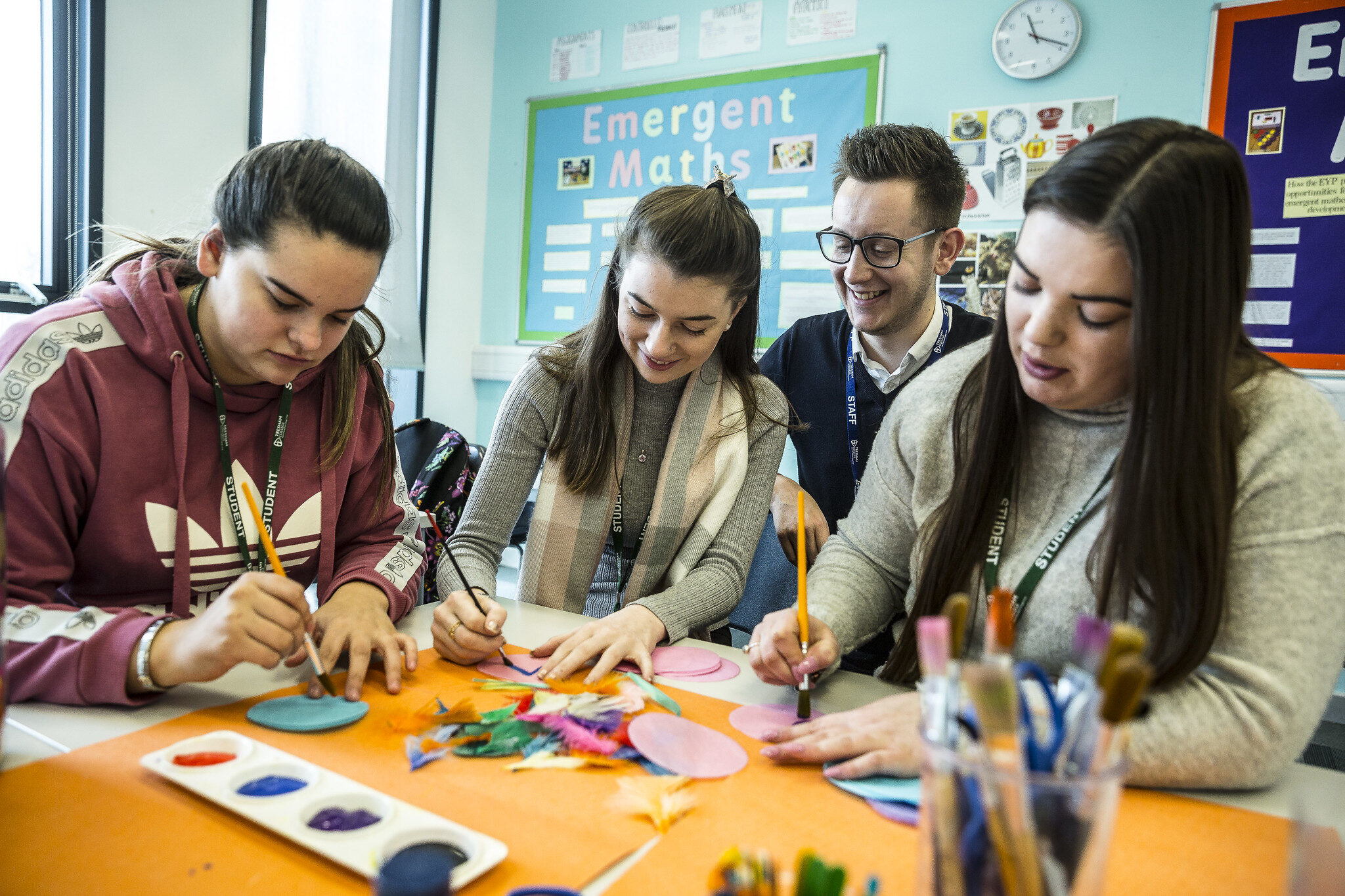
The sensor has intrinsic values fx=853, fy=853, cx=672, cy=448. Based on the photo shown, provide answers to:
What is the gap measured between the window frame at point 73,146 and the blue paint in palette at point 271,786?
2.34 meters

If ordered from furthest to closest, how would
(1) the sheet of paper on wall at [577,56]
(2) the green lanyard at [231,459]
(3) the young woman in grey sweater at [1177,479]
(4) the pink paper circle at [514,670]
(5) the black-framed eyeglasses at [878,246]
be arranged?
(1) the sheet of paper on wall at [577,56] → (5) the black-framed eyeglasses at [878,246] → (2) the green lanyard at [231,459] → (4) the pink paper circle at [514,670] → (3) the young woman in grey sweater at [1177,479]

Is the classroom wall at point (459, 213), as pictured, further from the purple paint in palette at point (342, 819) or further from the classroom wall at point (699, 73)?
the purple paint in palette at point (342, 819)

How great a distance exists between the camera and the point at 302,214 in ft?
3.63

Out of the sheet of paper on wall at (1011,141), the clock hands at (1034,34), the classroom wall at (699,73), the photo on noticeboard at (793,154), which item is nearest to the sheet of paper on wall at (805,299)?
the photo on noticeboard at (793,154)

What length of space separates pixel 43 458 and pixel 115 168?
2036 millimetres

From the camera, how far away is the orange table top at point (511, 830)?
24.4 inches

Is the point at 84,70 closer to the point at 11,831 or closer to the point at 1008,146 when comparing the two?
the point at 11,831

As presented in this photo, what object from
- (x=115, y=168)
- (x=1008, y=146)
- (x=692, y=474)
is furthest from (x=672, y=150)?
(x=692, y=474)

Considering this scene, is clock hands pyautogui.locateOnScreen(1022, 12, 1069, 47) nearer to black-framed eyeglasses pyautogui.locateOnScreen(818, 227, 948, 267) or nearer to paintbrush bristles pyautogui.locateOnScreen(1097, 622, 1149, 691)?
black-framed eyeglasses pyautogui.locateOnScreen(818, 227, 948, 267)

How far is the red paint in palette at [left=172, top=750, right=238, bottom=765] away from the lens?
2.49 feet

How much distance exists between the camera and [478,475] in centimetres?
157

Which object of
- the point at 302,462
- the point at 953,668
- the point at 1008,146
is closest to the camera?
the point at 953,668

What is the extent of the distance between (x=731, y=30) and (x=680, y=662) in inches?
115

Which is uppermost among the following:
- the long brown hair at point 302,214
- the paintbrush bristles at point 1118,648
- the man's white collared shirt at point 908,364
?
the long brown hair at point 302,214
